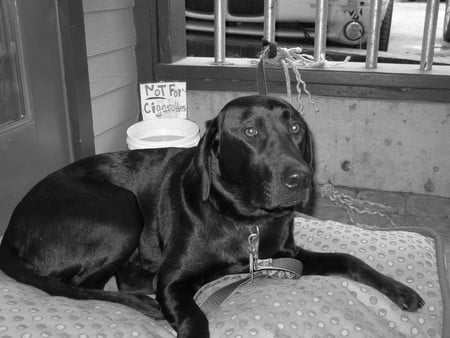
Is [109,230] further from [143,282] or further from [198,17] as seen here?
[198,17]

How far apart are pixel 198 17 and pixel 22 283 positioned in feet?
12.3

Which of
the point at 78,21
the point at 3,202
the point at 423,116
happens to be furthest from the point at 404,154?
the point at 3,202

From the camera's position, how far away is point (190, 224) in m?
2.26

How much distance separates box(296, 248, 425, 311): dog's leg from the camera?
215 cm

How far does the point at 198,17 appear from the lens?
5.34 meters

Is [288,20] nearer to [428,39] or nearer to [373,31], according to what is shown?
[373,31]

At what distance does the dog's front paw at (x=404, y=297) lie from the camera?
213 centimetres

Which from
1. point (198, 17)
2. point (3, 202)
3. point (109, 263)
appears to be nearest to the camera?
point (109, 263)

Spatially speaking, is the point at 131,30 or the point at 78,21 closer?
the point at 78,21

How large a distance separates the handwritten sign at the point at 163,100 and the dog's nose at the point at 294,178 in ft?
6.51

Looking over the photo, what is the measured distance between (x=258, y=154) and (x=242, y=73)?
72.5 inches

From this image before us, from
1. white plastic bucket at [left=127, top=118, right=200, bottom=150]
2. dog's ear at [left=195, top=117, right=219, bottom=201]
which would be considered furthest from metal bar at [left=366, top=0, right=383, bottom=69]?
dog's ear at [left=195, top=117, right=219, bottom=201]

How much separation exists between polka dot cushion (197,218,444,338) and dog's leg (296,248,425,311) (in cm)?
4

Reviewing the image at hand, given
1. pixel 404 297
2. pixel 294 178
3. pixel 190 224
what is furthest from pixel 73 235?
pixel 404 297
